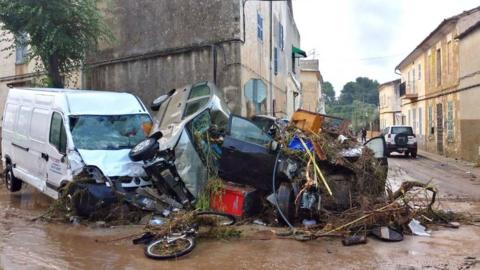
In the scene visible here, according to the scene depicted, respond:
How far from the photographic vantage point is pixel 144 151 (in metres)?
9.38

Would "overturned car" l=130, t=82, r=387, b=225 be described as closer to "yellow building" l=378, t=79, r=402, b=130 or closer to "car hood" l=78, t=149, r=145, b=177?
"car hood" l=78, t=149, r=145, b=177

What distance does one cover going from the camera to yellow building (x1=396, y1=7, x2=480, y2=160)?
2566 centimetres

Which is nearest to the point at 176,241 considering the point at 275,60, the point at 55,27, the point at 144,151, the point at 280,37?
the point at 144,151

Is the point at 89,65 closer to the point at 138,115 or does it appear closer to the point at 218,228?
the point at 138,115

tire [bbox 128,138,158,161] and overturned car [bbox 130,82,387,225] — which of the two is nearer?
overturned car [bbox 130,82,387,225]

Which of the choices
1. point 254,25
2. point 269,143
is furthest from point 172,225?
point 254,25

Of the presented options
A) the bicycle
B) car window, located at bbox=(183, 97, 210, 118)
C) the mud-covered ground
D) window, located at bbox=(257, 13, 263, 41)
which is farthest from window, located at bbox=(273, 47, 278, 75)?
the bicycle

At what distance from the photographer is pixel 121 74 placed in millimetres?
18125

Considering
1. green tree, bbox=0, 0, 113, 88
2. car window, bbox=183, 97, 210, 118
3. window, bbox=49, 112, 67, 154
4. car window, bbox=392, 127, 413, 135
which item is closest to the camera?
window, bbox=49, 112, 67, 154

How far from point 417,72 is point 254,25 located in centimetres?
2229

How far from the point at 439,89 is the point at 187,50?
18682mm

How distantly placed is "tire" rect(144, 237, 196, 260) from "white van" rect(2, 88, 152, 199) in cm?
224

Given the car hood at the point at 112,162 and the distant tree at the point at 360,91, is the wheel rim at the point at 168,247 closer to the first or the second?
the car hood at the point at 112,162

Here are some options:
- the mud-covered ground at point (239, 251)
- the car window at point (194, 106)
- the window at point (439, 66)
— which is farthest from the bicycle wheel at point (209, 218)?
the window at point (439, 66)
